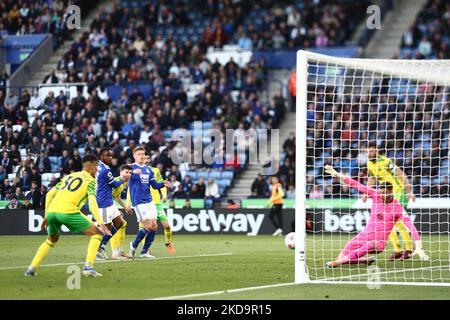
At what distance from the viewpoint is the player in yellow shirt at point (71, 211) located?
44.3ft

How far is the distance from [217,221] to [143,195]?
35.4ft

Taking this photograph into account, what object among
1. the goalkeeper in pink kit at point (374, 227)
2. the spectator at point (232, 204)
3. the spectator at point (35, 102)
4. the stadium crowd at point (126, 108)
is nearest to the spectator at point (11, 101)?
the stadium crowd at point (126, 108)

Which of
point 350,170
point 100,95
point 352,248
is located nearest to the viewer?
point 352,248

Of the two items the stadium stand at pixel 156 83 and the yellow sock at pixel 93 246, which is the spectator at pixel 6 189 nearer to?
the stadium stand at pixel 156 83

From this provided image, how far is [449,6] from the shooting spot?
3488 cm

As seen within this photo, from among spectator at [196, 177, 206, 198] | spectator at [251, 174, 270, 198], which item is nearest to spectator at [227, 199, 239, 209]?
spectator at [251, 174, 270, 198]

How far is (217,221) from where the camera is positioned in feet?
93.5

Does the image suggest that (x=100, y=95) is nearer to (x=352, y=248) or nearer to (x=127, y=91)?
(x=127, y=91)

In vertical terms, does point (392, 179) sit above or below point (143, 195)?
above

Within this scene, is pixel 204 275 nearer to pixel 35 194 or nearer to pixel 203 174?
pixel 35 194

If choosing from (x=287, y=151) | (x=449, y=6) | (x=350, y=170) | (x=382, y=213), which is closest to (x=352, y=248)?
(x=382, y=213)

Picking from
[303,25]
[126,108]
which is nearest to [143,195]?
[126,108]

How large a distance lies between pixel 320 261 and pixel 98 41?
73.2ft

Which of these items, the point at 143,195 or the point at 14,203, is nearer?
the point at 143,195
